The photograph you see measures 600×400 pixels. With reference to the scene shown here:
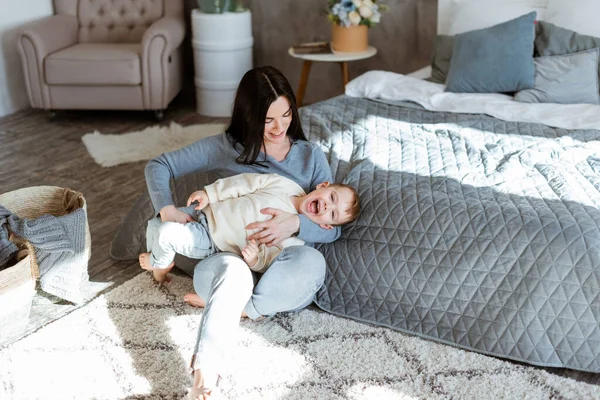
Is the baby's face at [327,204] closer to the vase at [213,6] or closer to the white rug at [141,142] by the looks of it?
the white rug at [141,142]

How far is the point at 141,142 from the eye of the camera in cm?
395

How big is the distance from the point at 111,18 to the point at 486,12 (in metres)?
2.44

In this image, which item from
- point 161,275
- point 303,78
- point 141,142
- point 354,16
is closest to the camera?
point 161,275

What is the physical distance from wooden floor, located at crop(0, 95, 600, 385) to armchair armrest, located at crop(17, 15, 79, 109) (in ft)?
0.65

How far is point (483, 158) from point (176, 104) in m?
2.77

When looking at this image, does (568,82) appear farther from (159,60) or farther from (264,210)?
(159,60)

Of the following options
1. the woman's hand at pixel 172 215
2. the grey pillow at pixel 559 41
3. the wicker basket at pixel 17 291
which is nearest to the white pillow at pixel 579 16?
the grey pillow at pixel 559 41

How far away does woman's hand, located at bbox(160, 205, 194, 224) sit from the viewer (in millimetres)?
2119

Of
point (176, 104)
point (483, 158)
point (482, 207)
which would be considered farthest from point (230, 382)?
point (176, 104)

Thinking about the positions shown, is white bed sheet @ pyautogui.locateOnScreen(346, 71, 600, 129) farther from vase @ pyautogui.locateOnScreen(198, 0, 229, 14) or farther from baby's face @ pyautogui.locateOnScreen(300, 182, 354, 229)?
vase @ pyautogui.locateOnScreen(198, 0, 229, 14)

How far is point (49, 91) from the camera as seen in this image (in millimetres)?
4215

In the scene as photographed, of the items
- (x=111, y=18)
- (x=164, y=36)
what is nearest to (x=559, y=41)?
(x=164, y=36)

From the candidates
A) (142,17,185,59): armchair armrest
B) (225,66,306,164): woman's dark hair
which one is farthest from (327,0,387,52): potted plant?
(225,66,306,164): woman's dark hair

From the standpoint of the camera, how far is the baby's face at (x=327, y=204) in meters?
2.14
